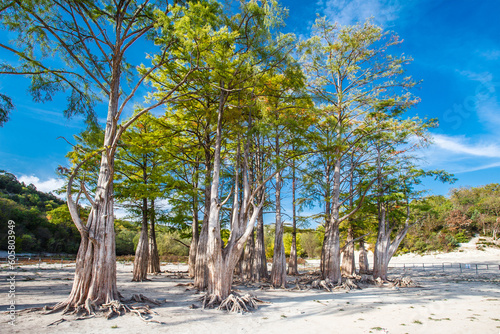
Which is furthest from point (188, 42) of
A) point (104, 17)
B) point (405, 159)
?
point (405, 159)

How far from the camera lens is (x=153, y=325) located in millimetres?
6324

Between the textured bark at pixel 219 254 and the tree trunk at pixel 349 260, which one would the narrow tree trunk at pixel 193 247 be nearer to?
the textured bark at pixel 219 254

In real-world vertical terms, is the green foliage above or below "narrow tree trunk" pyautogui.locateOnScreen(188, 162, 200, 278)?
below

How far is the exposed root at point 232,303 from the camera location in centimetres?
808

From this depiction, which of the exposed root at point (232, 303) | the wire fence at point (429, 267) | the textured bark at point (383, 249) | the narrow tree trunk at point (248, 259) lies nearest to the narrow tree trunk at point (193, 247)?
the narrow tree trunk at point (248, 259)

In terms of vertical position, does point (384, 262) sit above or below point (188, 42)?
below

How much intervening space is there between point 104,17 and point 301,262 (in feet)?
120

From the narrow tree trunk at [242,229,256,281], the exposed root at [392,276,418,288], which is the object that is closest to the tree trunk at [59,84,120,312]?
the narrow tree trunk at [242,229,256,281]

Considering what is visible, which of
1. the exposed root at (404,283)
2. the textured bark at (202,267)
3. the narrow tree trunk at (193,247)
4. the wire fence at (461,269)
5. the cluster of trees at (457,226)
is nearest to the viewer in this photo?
the textured bark at (202,267)

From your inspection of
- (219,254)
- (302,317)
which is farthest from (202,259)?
(302,317)

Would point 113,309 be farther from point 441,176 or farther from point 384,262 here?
point 441,176

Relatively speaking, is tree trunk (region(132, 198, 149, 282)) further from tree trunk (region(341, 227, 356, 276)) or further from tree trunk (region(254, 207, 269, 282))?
tree trunk (region(341, 227, 356, 276))

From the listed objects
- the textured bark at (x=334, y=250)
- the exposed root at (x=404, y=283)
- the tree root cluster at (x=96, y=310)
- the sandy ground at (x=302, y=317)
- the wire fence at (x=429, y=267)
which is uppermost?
the textured bark at (x=334, y=250)

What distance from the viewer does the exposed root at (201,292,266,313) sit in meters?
8.08
